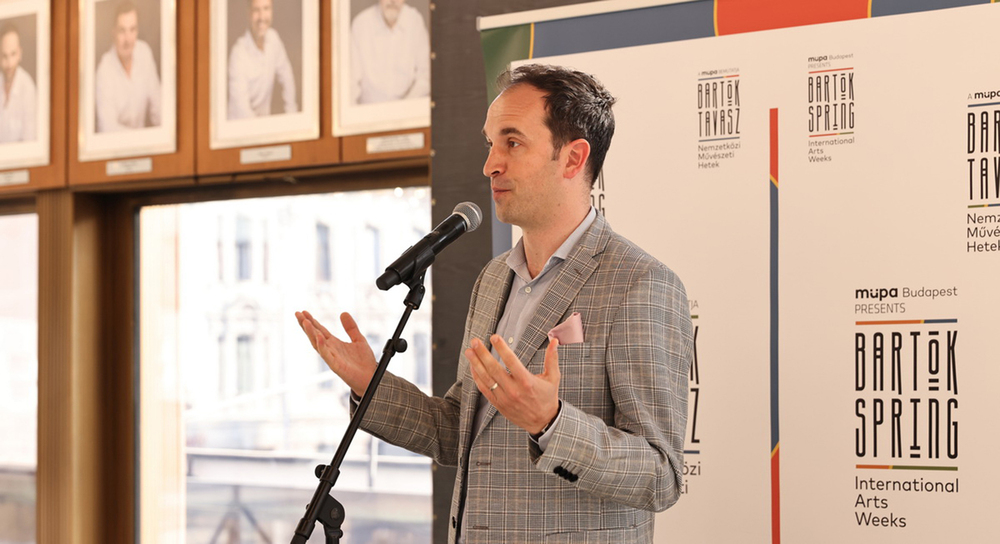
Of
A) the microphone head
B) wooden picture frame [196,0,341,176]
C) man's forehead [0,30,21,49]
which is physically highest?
man's forehead [0,30,21,49]

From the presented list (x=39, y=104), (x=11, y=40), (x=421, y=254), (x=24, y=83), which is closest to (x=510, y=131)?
(x=421, y=254)

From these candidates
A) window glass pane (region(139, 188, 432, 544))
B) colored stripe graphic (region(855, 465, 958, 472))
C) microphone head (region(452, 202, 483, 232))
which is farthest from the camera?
window glass pane (region(139, 188, 432, 544))

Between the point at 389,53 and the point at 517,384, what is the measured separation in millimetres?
2316

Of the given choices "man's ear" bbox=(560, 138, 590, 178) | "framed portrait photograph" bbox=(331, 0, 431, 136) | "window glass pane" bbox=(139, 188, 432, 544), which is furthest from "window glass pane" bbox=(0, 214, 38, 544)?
"man's ear" bbox=(560, 138, 590, 178)

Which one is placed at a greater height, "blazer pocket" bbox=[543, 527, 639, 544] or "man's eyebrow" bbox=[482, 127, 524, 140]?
"man's eyebrow" bbox=[482, 127, 524, 140]

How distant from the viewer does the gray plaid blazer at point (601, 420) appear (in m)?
1.44

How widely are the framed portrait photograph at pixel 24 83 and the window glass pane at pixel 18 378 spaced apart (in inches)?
16.2

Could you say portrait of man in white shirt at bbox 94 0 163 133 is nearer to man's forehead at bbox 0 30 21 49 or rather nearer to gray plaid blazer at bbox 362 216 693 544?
man's forehead at bbox 0 30 21 49

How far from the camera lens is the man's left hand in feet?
4.28

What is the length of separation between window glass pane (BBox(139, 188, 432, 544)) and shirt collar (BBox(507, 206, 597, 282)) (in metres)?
1.78

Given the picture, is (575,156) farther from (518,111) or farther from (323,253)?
(323,253)

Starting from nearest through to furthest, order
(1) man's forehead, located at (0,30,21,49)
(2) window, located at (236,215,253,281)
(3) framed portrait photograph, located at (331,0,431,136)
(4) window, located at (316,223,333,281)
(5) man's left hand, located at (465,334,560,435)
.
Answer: (5) man's left hand, located at (465,334,560,435) → (3) framed portrait photograph, located at (331,0,431,136) → (4) window, located at (316,223,333,281) → (2) window, located at (236,215,253,281) → (1) man's forehead, located at (0,30,21,49)

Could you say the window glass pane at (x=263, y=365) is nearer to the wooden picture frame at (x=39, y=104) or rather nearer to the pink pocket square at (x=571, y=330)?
the wooden picture frame at (x=39, y=104)

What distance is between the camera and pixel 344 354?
Result: 1738 millimetres
